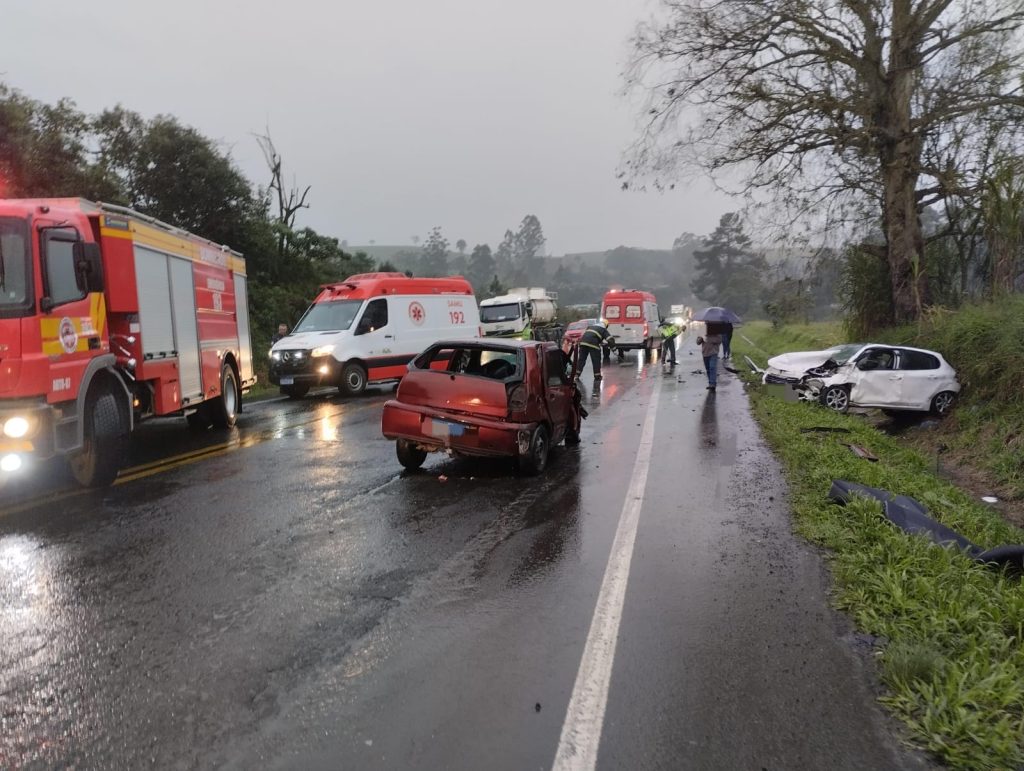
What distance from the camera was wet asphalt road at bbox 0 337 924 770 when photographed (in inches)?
120

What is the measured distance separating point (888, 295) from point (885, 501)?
628 inches

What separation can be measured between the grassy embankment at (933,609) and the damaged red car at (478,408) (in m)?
2.79

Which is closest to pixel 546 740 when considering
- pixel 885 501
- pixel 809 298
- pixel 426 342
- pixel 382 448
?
pixel 885 501

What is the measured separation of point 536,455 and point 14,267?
537cm

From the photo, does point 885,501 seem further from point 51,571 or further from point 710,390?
point 710,390

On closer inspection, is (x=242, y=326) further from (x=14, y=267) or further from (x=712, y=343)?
(x=712, y=343)

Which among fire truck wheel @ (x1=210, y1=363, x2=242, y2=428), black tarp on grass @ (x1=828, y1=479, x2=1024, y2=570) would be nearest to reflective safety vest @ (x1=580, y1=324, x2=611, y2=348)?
fire truck wheel @ (x1=210, y1=363, x2=242, y2=428)

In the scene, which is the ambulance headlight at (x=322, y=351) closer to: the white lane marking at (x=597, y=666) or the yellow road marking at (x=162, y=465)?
the yellow road marking at (x=162, y=465)

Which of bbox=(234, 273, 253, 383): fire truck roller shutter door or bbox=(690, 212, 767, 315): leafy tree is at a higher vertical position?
bbox=(690, 212, 767, 315): leafy tree

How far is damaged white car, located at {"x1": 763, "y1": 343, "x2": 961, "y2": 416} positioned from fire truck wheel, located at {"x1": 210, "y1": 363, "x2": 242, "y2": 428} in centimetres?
1061

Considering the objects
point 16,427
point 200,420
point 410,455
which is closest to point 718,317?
point 410,455

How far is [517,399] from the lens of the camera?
312 inches

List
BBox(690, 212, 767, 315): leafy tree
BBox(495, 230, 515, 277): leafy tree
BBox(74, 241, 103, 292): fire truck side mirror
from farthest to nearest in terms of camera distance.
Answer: BBox(495, 230, 515, 277): leafy tree
BBox(690, 212, 767, 315): leafy tree
BBox(74, 241, 103, 292): fire truck side mirror

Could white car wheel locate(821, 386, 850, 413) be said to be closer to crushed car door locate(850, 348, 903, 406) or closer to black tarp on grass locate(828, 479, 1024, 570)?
crushed car door locate(850, 348, 903, 406)
